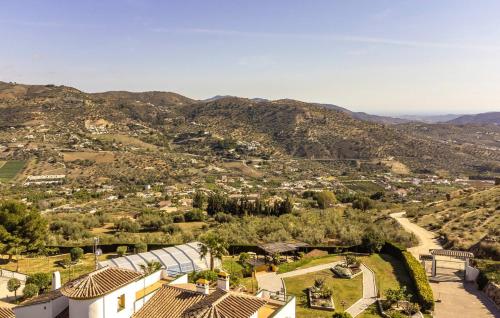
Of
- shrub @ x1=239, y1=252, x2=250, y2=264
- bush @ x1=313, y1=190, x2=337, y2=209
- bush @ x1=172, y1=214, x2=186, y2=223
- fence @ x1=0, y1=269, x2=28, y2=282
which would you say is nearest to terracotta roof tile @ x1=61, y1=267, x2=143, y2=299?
shrub @ x1=239, y1=252, x2=250, y2=264

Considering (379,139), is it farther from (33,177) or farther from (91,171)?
(33,177)

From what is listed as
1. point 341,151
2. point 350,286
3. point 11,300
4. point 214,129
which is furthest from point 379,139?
point 11,300

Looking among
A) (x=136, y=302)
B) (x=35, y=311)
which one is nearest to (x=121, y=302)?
(x=136, y=302)

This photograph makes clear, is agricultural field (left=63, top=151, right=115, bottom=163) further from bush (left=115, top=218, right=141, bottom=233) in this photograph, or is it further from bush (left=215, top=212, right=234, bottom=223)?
bush (left=115, top=218, right=141, bottom=233)

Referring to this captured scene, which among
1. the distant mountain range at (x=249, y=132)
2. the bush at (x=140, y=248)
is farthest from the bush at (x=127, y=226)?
the distant mountain range at (x=249, y=132)

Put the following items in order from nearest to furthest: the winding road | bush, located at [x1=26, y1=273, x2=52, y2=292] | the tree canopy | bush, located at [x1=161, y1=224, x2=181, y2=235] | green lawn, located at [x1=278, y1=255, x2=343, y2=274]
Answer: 1. the winding road
2. bush, located at [x1=26, y1=273, x2=52, y2=292]
3. green lawn, located at [x1=278, y1=255, x2=343, y2=274]
4. the tree canopy
5. bush, located at [x1=161, y1=224, x2=181, y2=235]

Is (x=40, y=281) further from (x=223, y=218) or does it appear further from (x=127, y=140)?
(x=127, y=140)
